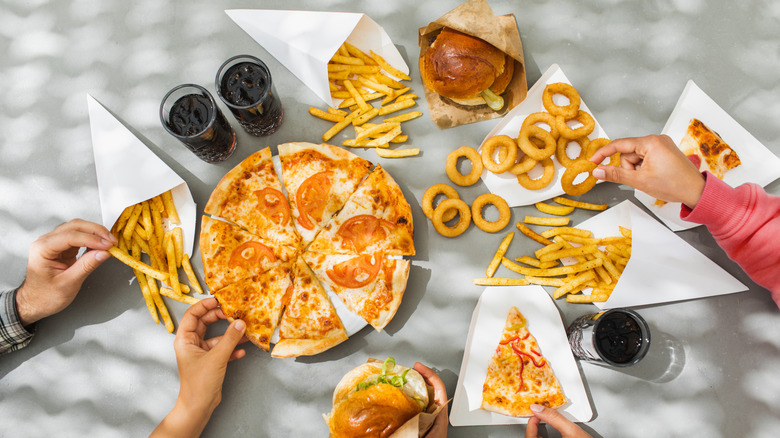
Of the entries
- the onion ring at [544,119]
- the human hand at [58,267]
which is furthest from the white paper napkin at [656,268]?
the human hand at [58,267]

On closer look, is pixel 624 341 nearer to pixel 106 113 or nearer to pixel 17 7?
pixel 106 113

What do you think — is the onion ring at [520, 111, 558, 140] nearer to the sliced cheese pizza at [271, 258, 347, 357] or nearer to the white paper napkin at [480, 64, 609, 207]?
the white paper napkin at [480, 64, 609, 207]

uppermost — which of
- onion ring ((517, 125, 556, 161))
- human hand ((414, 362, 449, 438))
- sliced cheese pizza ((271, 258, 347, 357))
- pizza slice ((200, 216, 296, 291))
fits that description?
onion ring ((517, 125, 556, 161))

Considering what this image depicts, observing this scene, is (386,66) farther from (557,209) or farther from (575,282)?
(575,282)

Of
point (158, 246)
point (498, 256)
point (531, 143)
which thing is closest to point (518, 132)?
point (531, 143)

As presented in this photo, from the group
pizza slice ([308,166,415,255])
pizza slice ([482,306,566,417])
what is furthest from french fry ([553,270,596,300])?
pizza slice ([308,166,415,255])

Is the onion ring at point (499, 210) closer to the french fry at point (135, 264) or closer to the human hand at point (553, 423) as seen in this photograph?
the human hand at point (553, 423)

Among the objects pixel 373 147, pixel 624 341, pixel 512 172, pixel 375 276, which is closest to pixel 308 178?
pixel 373 147
